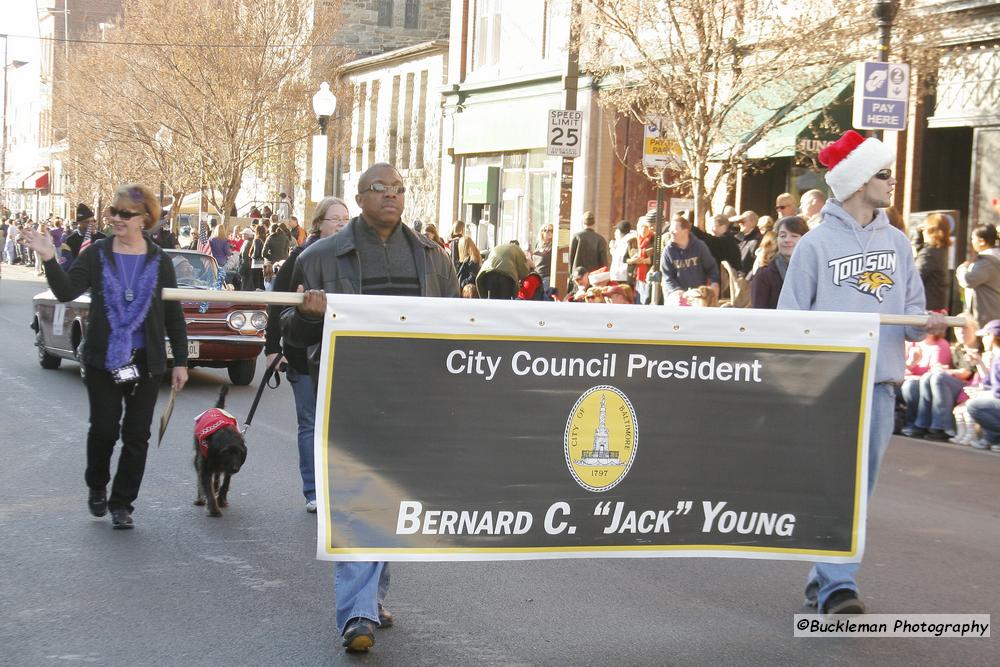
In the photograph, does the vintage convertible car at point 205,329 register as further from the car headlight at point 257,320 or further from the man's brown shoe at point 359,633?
the man's brown shoe at point 359,633

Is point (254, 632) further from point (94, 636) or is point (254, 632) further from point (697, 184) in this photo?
point (697, 184)

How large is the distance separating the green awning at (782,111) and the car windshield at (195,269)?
322 inches

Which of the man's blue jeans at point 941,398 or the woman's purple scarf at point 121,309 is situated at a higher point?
the woman's purple scarf at point 121,309

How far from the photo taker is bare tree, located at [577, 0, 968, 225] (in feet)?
60.5

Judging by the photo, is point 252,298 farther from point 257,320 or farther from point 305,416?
→ point 257,320

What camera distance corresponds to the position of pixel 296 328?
18.0 feet

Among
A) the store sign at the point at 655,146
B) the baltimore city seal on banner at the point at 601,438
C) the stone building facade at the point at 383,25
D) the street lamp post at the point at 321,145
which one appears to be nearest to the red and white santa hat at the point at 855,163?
the baltimore city seal on banner at the point at 601,438

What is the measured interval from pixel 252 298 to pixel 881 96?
33.9ft

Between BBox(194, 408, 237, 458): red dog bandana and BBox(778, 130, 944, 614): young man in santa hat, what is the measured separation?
368 centimetres

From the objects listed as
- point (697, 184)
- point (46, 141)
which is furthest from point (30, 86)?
point (697, 184)

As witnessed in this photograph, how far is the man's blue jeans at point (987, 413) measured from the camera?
1213cm

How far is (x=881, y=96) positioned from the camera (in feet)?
45.2

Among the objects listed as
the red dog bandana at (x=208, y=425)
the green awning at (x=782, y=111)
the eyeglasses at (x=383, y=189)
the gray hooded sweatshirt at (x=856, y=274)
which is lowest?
the red dog bandana at (x=208, y=425)

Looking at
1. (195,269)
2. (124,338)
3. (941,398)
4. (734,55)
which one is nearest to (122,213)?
(124,338)
